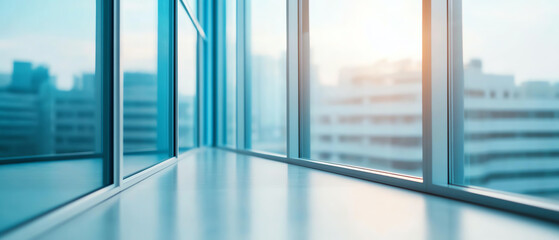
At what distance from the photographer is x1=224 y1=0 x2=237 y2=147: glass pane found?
16.6ft

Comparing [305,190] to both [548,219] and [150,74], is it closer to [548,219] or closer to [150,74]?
[548,219]

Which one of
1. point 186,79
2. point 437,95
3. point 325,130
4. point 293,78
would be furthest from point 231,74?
point 437,95

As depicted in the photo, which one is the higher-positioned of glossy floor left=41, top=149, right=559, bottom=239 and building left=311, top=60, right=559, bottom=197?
building left=311, top=60, right=559, bottom=197

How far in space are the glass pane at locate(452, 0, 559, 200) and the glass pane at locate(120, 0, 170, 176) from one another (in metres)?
2.07

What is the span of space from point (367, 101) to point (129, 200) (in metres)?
1.79

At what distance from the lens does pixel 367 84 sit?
2.60 metres

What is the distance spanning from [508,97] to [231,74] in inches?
165

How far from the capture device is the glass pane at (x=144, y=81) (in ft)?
7.45

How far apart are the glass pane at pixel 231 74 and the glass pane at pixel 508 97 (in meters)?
3.59

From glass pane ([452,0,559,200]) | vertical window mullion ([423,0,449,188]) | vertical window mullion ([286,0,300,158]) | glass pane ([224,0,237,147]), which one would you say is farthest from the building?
glass pane ([224,0,237,147])

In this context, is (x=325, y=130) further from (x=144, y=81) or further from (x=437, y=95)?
(x=144, y=81)

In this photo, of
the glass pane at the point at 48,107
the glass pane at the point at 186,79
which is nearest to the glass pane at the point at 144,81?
the glass pane at the point at 48,107

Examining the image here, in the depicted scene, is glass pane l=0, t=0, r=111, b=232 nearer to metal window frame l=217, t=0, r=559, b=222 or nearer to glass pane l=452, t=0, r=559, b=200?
metal window frame l=217, t=0, r=559, b=222

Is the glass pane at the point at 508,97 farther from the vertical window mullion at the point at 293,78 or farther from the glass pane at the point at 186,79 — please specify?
the glass pane at the point at 186,79
